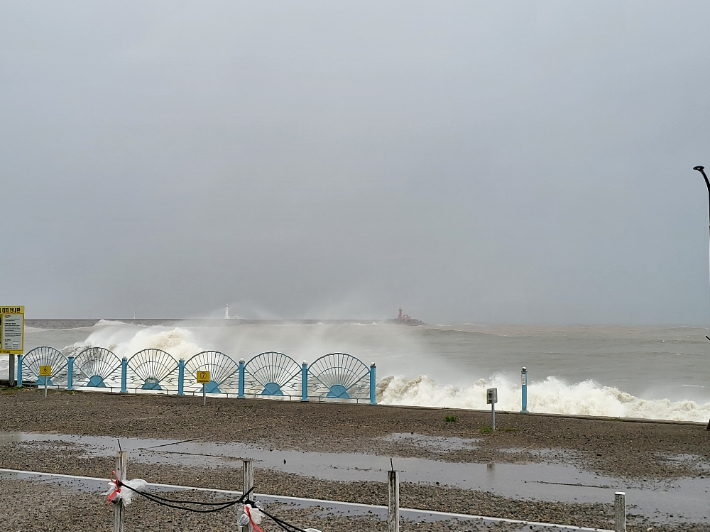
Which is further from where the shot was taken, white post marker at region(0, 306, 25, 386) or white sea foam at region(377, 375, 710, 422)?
white post marker at region(0, 306, 25, 386)

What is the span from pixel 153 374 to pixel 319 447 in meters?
17.3

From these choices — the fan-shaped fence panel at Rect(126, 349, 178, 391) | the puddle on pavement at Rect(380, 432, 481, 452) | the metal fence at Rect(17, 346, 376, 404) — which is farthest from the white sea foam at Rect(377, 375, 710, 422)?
the fan-shaped fence panel at Rect(126, 349, 178, 391)

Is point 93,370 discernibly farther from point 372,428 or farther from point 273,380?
point 372,428

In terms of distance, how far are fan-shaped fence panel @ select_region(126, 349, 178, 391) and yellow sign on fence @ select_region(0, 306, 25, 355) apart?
12.7ft

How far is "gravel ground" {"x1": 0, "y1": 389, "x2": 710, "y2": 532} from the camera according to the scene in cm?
670

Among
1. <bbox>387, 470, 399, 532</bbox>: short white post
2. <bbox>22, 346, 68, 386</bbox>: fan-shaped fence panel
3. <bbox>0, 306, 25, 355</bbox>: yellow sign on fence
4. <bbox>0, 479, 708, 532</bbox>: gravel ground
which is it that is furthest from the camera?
<bbox>22, 346, 68, 386</bbox>: fan-shaped fence panel

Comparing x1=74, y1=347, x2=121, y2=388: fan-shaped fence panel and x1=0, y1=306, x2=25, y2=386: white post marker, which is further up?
x1=0, y1=306, x2=25, y2=386: white post marker

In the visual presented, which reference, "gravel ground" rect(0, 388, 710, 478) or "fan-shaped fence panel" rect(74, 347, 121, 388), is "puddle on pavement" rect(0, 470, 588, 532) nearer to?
"gravel ground" rect(0, 388, 710, 478)

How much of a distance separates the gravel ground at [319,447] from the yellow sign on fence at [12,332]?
8.88 feet

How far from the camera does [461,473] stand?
899 centimetres

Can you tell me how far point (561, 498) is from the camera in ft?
24.6

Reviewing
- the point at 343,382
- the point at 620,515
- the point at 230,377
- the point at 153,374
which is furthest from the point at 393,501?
the point at 153,374

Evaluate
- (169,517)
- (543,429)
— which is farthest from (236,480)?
(543,429)

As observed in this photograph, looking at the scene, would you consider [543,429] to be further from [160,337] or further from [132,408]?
[160,337]
